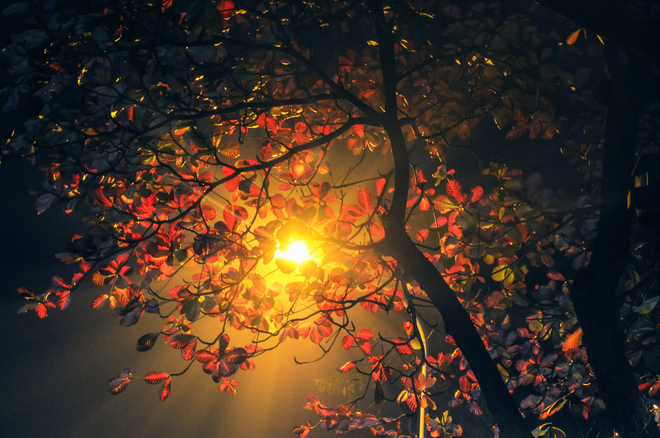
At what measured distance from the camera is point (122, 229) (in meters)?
2.64

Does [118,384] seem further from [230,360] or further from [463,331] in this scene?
[463,331]

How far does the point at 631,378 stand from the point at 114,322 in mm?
8376

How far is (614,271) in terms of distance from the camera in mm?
2203

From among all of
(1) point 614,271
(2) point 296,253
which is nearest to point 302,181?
(2) point 296,253

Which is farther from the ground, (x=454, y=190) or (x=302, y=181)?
(x=302, y=181)

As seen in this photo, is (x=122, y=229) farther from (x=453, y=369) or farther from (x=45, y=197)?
(x=453, y=369)

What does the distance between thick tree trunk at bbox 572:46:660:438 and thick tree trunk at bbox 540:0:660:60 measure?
82cm

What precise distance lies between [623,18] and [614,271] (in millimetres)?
1657

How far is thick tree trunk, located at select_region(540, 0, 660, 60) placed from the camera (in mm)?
1315

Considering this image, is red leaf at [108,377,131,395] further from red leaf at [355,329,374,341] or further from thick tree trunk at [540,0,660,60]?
thick tree trunk at [540,0,660,60]

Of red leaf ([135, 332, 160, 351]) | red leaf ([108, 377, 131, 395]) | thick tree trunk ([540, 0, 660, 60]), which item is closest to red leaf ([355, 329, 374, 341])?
red leaf ([135, 332, 160, 351])

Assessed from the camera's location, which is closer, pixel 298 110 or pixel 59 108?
pixel 59 108

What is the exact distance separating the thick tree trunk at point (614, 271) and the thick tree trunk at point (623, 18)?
82 cm

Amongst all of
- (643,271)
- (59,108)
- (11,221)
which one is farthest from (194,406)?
(643,271)
